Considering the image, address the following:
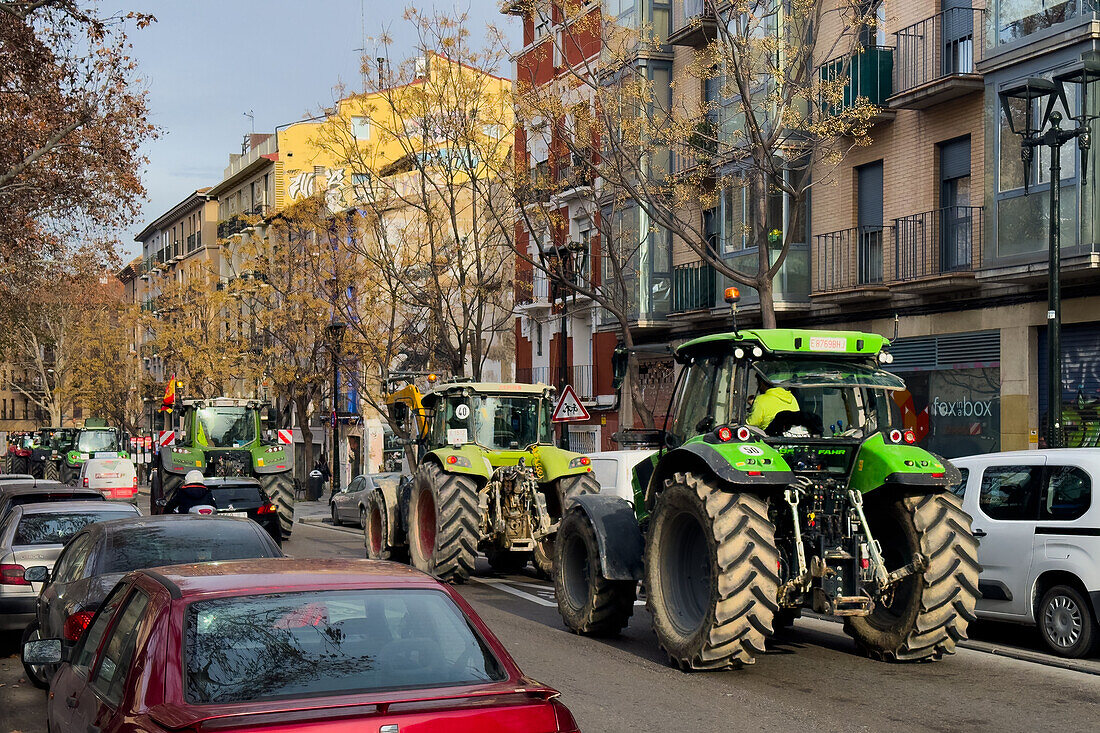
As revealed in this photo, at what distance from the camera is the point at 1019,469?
40.0ft

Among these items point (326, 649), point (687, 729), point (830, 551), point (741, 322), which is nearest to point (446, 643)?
point (326, 649)

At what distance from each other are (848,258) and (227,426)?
47.2 ft

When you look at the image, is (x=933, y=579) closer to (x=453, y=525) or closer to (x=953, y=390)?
(x=453, y=525)

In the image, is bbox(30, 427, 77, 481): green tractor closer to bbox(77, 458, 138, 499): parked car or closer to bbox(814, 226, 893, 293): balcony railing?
bbox(77, 458, 138, 499): parked car

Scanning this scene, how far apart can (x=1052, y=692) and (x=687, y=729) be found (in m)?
3.13

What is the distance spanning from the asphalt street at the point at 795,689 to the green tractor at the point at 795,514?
1.09 ft

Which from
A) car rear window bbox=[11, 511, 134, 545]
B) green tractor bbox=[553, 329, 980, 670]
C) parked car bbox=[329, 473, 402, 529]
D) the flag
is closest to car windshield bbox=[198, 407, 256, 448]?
parked car bbox=[329, 473, 402, 529]

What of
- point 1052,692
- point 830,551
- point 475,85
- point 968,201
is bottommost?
point 1052,692

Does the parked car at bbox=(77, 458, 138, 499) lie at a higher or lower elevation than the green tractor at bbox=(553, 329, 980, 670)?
lower

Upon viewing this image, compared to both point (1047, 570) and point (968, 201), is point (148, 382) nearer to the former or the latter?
point (968, 201)

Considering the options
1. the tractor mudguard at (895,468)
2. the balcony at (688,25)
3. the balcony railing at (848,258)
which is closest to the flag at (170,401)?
the balcony at (688,25)

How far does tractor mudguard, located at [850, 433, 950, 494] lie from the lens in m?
10.2

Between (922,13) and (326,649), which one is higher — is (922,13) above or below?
above

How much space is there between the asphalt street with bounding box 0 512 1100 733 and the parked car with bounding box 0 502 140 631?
54cm
